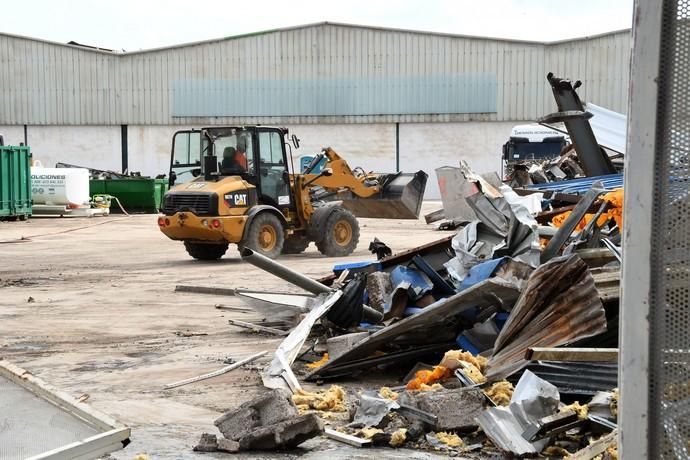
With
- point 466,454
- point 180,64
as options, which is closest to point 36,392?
point 466,454

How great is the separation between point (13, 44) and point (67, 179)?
1807 cm

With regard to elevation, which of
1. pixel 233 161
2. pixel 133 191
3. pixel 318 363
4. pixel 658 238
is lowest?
pixel 133 191

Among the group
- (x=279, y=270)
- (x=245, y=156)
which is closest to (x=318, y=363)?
(x=279, y=270)

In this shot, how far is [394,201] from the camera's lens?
19844 millimetres

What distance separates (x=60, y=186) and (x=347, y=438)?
92.3 feet

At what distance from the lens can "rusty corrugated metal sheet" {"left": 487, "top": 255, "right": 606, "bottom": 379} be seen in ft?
21.9

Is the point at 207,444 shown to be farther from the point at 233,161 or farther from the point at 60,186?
the point at 60,186

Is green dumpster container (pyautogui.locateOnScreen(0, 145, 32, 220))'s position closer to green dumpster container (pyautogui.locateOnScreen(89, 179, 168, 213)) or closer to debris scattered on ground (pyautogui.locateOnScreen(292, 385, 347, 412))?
green dumpster container (pyautogui.locateOnScreen(89, 179, 168, 213))

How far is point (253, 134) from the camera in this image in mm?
17156

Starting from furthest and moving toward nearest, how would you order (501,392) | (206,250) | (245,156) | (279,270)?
(206,250)
(245,156)
(279,270)
(501,392)

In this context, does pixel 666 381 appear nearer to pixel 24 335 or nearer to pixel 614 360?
pixel 614 360

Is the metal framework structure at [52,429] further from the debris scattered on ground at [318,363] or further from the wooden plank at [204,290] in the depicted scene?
the wooden plank at [204,290]

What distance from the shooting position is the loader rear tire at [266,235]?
17.0 m

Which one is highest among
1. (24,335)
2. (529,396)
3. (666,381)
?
(666,381)
